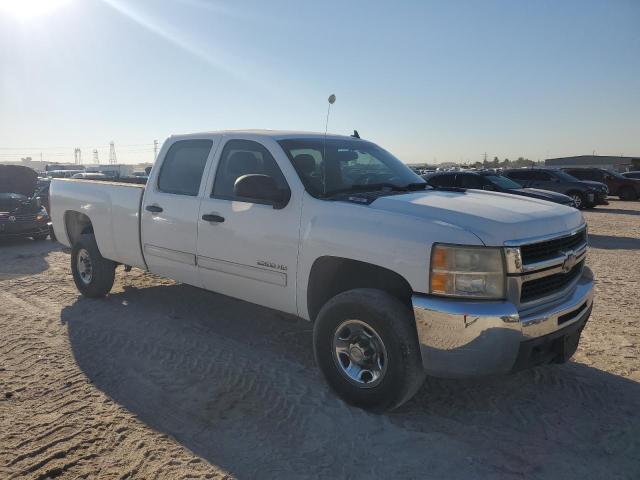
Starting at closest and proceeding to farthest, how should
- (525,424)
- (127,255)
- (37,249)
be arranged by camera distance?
(525,424) < (127,255) < (37,249)

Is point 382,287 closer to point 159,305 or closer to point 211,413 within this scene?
point 211,413

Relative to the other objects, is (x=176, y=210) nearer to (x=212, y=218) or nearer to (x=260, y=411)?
(x=212, y=218)

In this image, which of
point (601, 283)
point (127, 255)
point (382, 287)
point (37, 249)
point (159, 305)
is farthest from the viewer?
point (37, 249)

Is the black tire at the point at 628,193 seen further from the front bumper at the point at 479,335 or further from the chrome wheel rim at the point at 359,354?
the chrome wheel rim at the point at 359,354

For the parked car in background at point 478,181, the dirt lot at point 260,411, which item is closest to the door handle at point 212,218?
the dirt lot at point 260,411

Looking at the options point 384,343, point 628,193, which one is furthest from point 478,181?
point 628,193

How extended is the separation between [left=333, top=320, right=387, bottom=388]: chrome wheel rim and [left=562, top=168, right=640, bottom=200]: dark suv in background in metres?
24.7

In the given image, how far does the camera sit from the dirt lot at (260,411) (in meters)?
2.91

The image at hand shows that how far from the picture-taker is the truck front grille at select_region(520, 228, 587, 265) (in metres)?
3.12

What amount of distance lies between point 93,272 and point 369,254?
4.13 m

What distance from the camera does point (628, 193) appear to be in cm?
2567

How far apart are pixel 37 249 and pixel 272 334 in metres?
7.79

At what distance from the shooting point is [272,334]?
5039 millimetres

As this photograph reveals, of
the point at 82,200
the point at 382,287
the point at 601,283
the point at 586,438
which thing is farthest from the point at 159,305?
the point at 601,283
